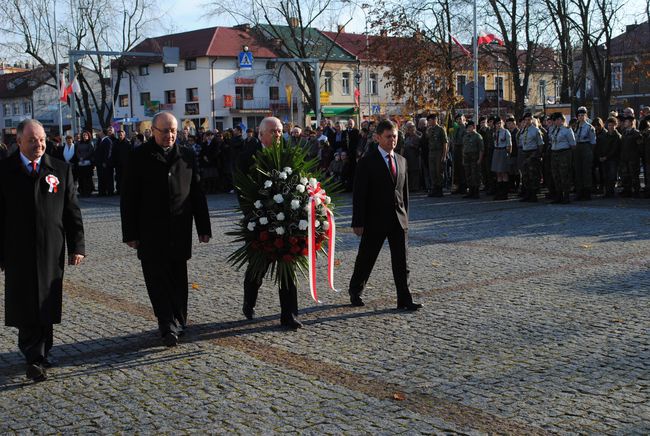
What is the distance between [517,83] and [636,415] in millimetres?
34129

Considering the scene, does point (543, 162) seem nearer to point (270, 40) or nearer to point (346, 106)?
point (270, 40)

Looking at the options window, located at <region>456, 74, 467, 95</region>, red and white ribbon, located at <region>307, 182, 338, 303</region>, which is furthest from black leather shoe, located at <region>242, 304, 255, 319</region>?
window, located at <region>456, 74, 467, 95</region>

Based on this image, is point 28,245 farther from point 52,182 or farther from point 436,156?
point 436,156

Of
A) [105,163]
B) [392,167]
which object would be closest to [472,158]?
[105,163]

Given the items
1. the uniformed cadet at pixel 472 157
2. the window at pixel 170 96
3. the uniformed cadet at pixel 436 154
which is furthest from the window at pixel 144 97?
the uniformed cadet at pixel 472 157

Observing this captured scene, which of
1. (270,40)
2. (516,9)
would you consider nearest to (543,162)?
(516,9)

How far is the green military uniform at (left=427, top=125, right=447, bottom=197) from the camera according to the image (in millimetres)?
21344

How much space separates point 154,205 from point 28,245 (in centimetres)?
118

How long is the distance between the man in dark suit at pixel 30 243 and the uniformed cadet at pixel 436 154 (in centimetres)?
1559

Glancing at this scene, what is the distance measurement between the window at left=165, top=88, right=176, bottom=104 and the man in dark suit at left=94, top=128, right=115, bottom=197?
52827 mm

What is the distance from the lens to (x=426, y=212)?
17812 millimetres

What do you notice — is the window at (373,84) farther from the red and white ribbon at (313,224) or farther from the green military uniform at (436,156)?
the red and white ribbon at (313,224)

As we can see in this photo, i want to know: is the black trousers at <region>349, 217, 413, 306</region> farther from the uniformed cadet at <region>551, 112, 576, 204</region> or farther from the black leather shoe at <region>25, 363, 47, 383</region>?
the uniformed cadet at <region>551, 112, 576, 204</region>

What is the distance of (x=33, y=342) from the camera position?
Result: 645 cm
